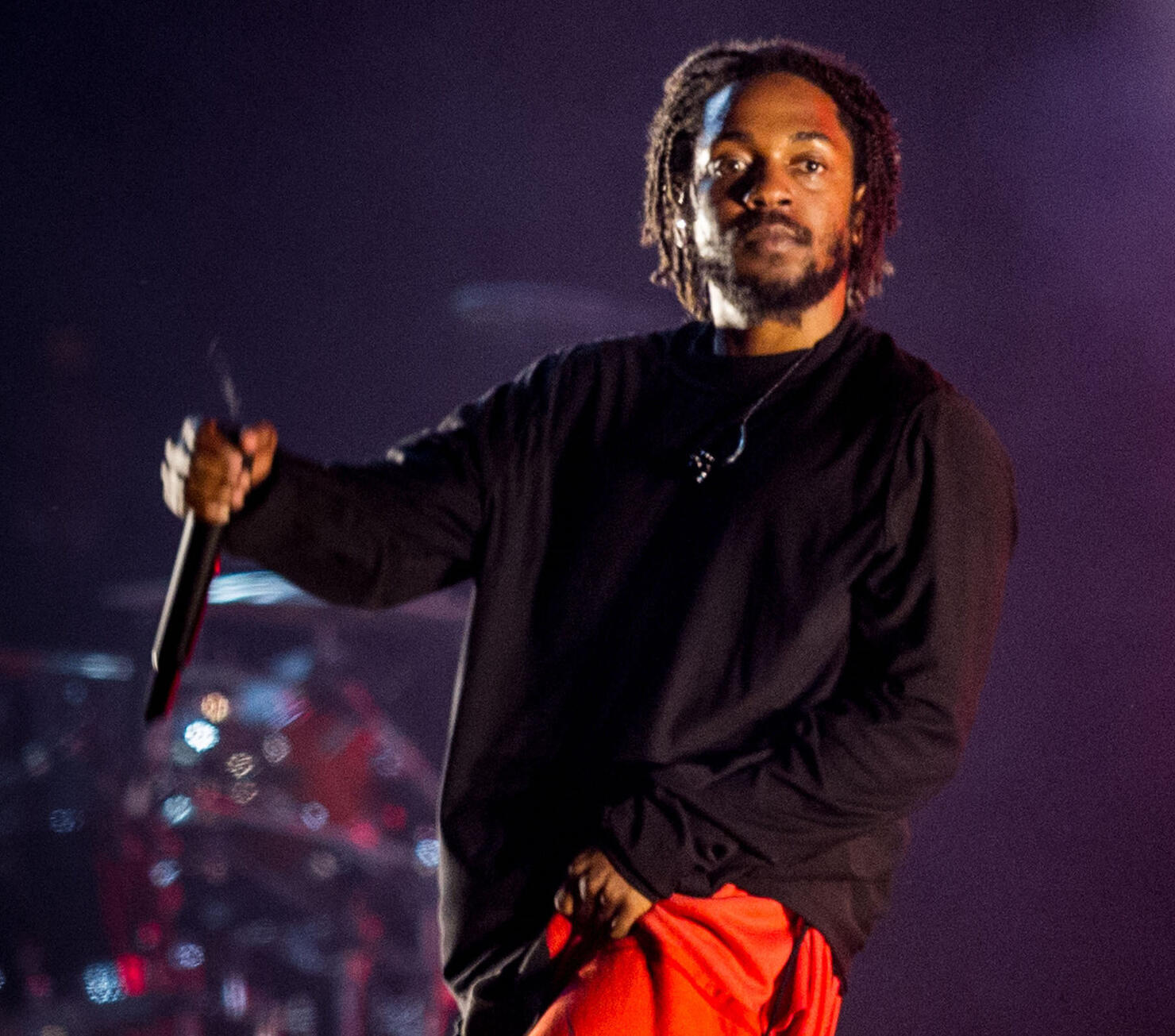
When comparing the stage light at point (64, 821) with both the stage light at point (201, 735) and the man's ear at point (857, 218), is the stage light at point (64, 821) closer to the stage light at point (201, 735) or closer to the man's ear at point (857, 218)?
the stage light at point (201, 735)

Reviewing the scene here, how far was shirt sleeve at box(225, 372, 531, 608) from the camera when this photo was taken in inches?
68.7

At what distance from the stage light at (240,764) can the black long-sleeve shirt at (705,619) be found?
2.63 m

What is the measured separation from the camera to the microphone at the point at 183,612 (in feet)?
5.08

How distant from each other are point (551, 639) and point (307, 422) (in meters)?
3.74

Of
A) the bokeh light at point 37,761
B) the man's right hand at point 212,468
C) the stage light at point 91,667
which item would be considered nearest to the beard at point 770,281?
the man's right hand at point 212,468

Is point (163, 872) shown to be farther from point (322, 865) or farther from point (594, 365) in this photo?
point (594, 365)

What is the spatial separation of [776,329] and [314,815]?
278cm

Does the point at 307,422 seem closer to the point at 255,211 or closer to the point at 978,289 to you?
the point at 255,211

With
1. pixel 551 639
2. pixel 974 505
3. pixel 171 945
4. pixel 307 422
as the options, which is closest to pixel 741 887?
pixel 551 639

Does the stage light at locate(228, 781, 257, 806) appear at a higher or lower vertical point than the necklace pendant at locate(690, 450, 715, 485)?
lower

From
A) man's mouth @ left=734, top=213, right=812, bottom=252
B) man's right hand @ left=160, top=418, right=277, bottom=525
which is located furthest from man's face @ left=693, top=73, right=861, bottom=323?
man's right hand @ left=160, top=418, right=277, bottom=525

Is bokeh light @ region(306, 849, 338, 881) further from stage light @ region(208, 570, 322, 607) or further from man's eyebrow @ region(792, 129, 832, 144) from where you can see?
man's eyebrow @ region(792, 129, 832, 144)

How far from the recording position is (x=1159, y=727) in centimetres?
332

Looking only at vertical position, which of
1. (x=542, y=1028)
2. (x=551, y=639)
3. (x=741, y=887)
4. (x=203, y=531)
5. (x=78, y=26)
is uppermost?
(x=78, y=26)
